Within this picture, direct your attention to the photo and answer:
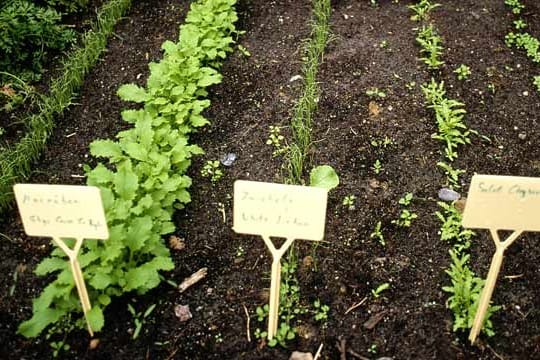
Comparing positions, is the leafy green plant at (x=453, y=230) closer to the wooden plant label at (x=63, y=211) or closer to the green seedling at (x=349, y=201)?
the green seedling at (x=349, y=201)

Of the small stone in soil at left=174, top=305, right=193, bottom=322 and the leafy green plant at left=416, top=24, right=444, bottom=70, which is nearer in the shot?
the small stone in soil at left=174, top=305, right=193, bottom=322

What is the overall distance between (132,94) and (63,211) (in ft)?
5.34

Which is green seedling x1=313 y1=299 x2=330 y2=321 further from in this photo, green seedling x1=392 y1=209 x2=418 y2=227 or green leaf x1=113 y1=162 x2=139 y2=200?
green leaf x1=113 y1=162 x2=139 y2=200

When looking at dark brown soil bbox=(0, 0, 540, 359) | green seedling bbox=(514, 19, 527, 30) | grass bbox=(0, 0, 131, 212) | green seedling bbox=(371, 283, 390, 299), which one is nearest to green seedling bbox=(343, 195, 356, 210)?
dark brown soil bbox=(0, 0, 540, 359)

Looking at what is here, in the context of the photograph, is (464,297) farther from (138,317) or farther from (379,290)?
(138,317)

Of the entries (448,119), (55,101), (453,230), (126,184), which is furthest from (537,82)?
(55,101)

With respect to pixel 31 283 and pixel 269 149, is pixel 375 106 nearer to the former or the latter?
pixel 269 149

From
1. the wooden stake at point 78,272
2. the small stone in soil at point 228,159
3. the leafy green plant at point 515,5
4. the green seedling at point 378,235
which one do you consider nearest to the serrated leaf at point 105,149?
the small stone in soil at point 228,159

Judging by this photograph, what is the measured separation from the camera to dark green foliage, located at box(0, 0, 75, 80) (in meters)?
4.32

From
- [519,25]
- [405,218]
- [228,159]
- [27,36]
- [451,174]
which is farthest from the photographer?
[519,25]

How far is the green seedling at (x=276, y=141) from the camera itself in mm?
3817

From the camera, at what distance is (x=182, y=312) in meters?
2.95

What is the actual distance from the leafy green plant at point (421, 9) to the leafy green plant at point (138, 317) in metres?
3.42

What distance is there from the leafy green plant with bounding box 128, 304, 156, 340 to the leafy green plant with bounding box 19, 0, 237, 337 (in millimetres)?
100
